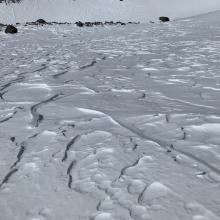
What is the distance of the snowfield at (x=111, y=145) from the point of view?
194 cm

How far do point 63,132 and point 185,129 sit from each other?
36.6 inches

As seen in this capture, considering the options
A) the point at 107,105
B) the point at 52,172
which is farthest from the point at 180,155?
the point at 107,105

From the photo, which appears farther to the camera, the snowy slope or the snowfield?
the snowy slope

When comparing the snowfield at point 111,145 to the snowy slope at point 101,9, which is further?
the snowy slope at point 101,9

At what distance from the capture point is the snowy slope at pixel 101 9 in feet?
66.9

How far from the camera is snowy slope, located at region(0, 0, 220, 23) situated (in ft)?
66.9

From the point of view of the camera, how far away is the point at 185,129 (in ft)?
9.53

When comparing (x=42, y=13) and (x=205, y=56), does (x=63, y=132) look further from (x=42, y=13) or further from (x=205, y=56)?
(x=42, y=13)

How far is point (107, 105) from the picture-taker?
12.0 ft

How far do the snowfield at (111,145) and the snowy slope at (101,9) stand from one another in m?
15.7

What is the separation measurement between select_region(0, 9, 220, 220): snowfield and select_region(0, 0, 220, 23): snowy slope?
15.7m

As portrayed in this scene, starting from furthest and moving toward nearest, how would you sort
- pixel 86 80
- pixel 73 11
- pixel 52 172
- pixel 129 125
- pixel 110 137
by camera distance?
pixel 73 11
pixel 86 80
pixel 129 125
pixel 110 137
pixel 52 172

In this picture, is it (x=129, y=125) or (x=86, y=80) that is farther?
(x=86, y=80)

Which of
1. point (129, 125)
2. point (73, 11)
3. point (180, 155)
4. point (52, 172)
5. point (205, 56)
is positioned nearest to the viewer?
point (52, 172)
